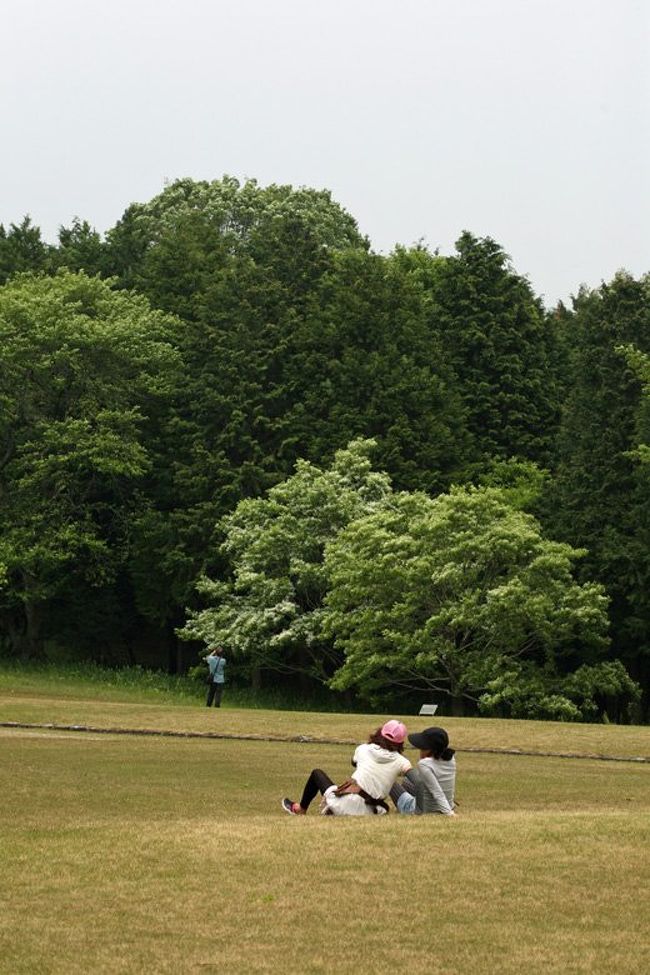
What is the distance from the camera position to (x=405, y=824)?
52.1 ft

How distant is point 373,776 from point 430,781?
0.61m

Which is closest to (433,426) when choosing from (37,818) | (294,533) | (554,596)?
(294,533)

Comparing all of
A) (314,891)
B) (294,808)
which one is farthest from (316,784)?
(314,891)

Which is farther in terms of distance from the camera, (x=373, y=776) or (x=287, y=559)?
(x=287, y=559)

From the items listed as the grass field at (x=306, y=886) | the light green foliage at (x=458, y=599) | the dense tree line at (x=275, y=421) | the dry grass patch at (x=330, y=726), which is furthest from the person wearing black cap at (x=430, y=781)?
the dense tree line at (x=275, y=421)

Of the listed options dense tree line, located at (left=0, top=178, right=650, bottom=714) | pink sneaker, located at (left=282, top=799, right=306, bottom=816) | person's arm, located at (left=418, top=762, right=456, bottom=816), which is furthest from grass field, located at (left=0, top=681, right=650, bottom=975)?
dense tree line, located at (left=0, top=178, right=650, bottom=714)

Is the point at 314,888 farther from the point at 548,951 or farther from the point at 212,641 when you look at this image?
the point at 212,641

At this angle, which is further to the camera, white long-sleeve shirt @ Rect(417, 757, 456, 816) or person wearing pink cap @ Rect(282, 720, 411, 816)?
white long-sleeve shirt @ Rect(417, 757, 456, 816)

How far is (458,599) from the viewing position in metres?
53.9

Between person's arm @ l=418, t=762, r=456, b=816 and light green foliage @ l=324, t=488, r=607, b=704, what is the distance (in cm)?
3476

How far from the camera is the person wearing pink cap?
1695 cm

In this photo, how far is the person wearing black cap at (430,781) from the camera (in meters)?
17.2

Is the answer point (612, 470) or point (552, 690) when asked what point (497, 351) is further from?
point (552, 690)

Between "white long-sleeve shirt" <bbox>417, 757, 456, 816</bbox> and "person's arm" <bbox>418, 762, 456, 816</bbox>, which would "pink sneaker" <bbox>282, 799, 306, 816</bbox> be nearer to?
"white long-sleeve shirt" <bbox>417, 757, 456, 816</bbox>
